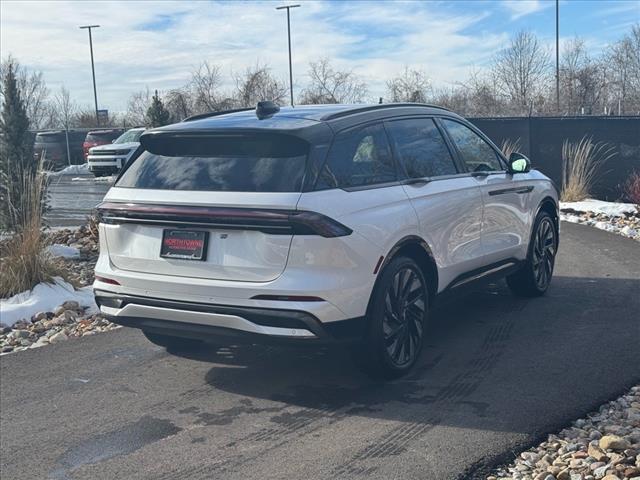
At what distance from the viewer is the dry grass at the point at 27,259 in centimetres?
807

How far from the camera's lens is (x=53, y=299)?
788 centimetres

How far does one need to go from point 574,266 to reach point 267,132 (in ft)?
17.9

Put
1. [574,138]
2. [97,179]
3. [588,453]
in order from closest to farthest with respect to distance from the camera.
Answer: [588,453] → [574,138] → [97,179]

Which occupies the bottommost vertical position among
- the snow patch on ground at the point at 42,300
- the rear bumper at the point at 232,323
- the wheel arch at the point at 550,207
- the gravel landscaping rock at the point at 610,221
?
the gravel landscaping rock at the point at 610,221

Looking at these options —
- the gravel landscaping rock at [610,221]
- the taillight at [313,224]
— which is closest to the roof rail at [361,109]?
the taillight at [313,224]

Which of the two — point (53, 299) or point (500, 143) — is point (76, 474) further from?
point (500, 143)

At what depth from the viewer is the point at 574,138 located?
1560 centimetres

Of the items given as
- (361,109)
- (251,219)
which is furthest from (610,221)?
(251,219)

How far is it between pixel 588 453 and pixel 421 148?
2.76 meters

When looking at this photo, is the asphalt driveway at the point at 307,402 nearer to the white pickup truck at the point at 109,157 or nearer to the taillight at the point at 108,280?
the taillight at the point at 108,280

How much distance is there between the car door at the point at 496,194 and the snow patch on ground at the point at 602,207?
6.51m

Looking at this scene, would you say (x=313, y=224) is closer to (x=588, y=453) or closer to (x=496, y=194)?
(x=588, y=453)

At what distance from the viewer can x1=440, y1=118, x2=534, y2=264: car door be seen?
6.53m

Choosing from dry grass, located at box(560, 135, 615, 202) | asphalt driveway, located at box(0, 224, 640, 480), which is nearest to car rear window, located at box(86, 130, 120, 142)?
dry grass, located at box(560, 135, 615, 202)
